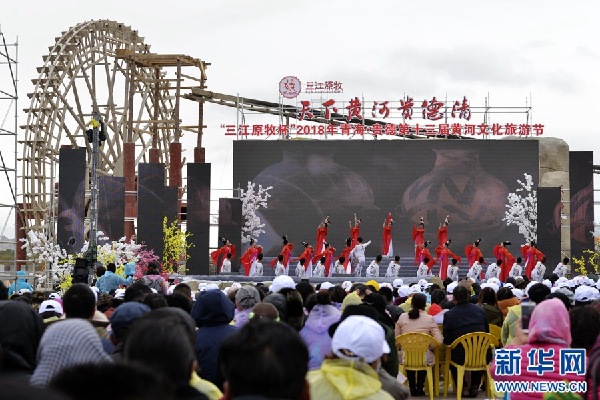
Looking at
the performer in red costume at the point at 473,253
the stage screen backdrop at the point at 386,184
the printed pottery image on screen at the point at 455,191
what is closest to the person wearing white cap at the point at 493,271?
the performer in red costume at the point at 473,253

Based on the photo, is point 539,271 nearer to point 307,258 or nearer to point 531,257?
point 531,257

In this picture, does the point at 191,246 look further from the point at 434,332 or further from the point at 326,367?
the point at 326,367

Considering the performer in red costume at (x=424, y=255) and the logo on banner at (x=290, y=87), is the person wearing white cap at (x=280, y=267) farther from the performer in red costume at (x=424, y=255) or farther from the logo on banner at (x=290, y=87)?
the logo on banner at (x=290, y=87)

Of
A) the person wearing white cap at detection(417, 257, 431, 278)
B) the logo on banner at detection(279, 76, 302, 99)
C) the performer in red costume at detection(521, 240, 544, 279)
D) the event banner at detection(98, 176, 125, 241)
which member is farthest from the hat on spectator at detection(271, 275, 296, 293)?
the logo on banner at detection(279, 76, 302, 99)

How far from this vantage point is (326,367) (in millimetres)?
4691

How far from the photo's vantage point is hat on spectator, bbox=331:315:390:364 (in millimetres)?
4566

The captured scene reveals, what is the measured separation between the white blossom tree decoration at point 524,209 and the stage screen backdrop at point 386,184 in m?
0.25

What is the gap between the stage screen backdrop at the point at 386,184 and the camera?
36.2 meters

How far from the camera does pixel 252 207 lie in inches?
1420

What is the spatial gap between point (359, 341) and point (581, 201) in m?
28.7

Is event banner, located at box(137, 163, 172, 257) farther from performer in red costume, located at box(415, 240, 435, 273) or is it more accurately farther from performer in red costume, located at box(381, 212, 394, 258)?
performer in red costume, located at box(415, 240, 435, 273)

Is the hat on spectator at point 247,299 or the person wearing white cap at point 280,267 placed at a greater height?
the hat on spectator at point 247,299

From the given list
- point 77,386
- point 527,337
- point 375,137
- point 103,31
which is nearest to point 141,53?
point 103,31

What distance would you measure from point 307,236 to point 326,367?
31562 mm
